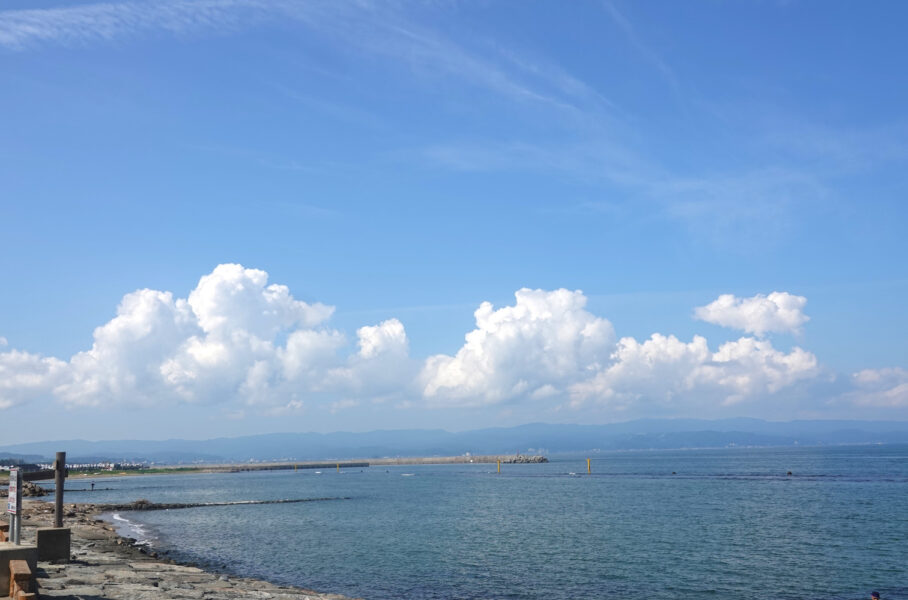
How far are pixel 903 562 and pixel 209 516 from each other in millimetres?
62183

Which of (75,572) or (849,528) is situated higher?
(75,572)

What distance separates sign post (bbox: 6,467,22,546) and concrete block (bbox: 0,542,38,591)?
769 mm

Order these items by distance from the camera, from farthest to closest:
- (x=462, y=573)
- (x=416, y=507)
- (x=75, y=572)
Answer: (x=416, y=507), (x=462, y=573), (x=75, y=572)

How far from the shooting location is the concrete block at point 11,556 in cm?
1858

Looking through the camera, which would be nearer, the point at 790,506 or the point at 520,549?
the point at 520,549

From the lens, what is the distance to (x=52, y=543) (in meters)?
28.1

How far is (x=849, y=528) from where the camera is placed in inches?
2253

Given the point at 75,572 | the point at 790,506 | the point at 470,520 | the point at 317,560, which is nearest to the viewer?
the point at 75,572

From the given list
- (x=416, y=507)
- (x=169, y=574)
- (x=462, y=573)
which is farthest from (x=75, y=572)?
(x=416, y=507)

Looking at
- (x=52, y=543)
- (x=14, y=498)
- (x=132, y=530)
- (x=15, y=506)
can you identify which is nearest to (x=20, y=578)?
(x=15, y=506)

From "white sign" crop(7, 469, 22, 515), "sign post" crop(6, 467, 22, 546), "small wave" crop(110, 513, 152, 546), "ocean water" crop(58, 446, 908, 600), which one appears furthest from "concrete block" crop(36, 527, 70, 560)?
"small wave" crop(110, 513, 152, 546)

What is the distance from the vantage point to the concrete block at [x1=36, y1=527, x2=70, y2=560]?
28031 mm

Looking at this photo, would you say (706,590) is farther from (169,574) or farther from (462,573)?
(169,574)

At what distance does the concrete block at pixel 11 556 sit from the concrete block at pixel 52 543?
9.47m
